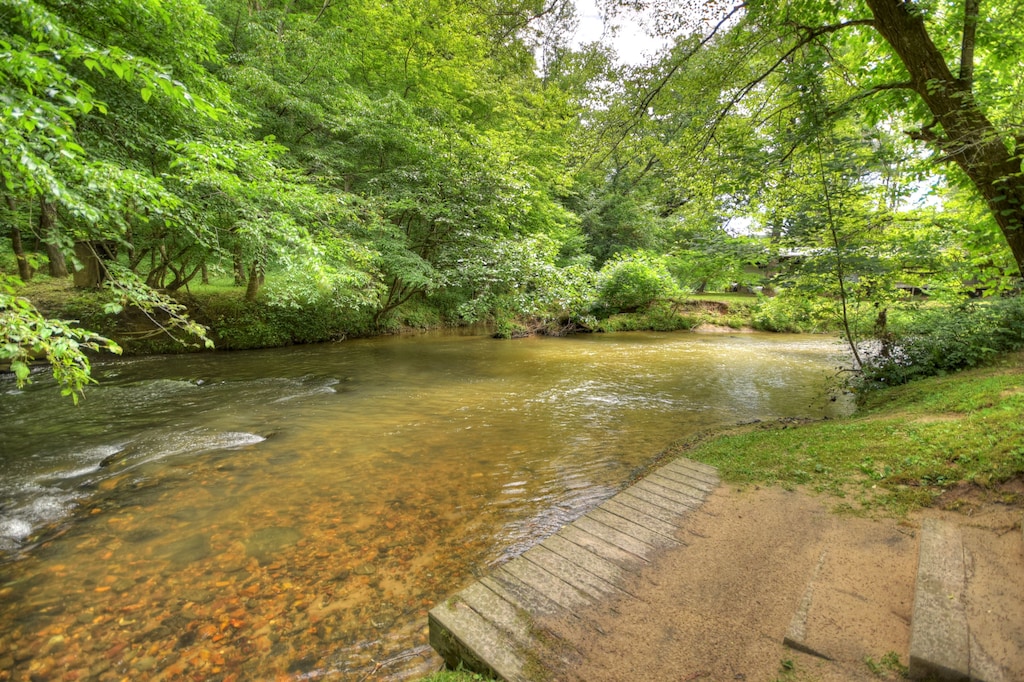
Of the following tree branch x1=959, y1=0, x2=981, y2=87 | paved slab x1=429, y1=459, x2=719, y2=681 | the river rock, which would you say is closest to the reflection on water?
the river rock

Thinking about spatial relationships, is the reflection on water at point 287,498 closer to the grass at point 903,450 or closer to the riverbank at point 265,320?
the grass at point 903,450

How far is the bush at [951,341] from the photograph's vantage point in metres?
6.63

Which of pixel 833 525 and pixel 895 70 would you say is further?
pixel 895 70

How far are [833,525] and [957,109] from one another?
3.80 metres

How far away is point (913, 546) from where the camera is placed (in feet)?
9.09

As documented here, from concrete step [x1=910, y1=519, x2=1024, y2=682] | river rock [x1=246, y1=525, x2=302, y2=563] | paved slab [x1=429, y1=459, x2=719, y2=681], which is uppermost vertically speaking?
concrete step [x1=910, y1=519, x2=1024, y2=682]

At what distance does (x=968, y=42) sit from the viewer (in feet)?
13.6

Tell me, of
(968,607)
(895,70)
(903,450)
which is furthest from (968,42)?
(968,607)

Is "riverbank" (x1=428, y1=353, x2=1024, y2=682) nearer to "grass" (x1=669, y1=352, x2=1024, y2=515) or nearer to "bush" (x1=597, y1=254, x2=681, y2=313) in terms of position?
"grass" (x1=669, y1=352, x2=1024, y2=515)

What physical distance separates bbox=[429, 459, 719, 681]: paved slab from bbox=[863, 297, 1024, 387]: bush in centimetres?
551

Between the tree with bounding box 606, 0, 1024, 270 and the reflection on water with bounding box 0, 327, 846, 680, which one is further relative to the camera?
the tree with bounding box 606, 0, 1024, 270

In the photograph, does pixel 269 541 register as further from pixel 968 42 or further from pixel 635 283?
pixel 635 283

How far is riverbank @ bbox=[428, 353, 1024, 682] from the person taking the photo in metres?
2.06

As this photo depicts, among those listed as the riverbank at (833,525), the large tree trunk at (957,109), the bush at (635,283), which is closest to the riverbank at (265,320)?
the bush at (635,283)
